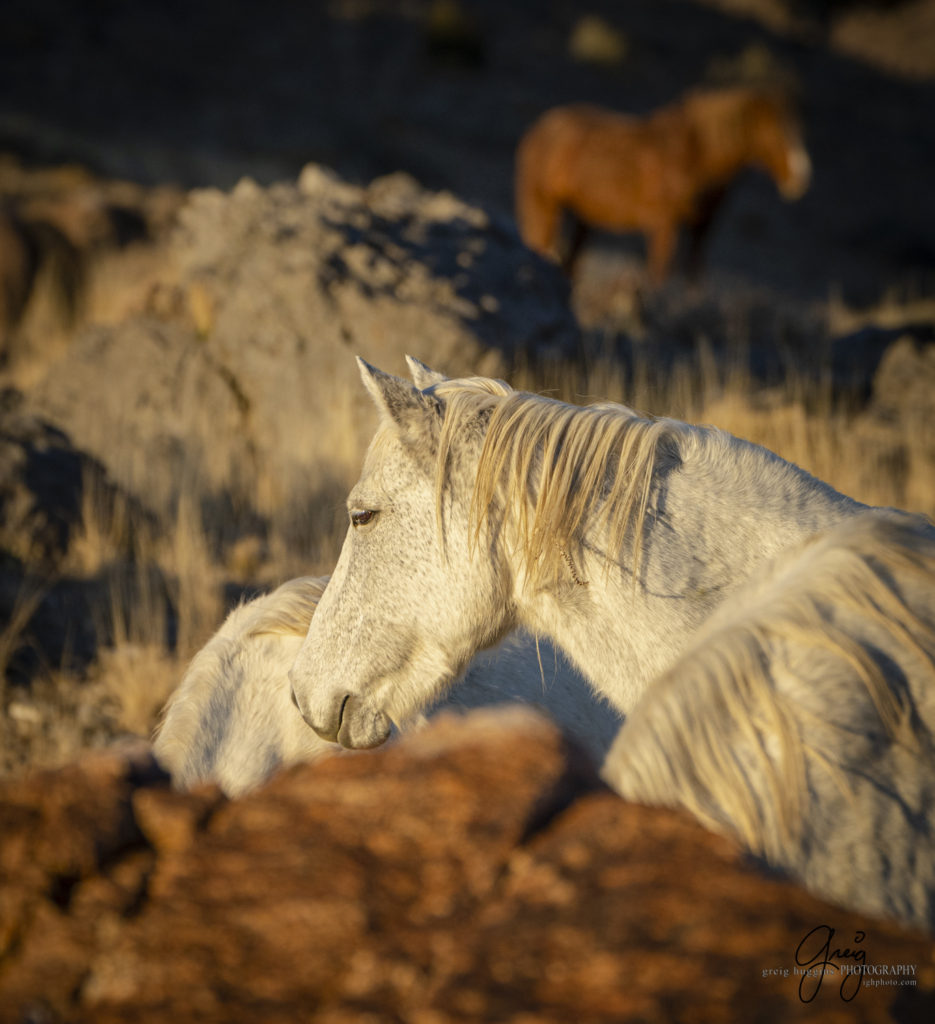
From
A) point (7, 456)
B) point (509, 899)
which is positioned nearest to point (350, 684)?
point (509, 899)

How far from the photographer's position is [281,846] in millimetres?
1346

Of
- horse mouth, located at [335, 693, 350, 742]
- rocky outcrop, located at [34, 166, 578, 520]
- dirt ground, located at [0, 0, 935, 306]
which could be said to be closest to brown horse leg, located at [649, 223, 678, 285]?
rocky outcrop, located at [34, 166, 578, 520]

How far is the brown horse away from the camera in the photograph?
12.6 metres

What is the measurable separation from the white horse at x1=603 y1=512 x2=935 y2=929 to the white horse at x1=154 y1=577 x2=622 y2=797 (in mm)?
1012

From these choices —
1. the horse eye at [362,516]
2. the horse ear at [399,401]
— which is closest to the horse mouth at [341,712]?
the horse eye at [362,516]

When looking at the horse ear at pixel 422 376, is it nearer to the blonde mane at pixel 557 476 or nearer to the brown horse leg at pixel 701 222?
the blonde mane at pixel 557 476

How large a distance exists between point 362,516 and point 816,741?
126 cm

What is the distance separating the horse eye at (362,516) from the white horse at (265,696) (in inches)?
20.4

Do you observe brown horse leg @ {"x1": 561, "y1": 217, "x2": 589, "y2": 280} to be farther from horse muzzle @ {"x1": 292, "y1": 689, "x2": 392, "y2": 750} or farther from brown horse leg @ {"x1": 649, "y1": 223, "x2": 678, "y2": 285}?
horse muzzle @ {"x1": 292, "y1": 689, "x2": 392, "y2": 750}

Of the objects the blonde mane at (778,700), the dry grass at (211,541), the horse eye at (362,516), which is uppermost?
the blonde mane at (778,700)

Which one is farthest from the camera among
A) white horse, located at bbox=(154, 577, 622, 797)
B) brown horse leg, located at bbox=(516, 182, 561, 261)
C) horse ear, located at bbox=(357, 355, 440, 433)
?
brown horse leg, located at bbox=(516, 182, 561, 261)

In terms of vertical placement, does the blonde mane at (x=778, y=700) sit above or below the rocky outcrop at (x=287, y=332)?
above

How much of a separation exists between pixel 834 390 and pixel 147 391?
5.24 m

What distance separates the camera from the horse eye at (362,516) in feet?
8.00
